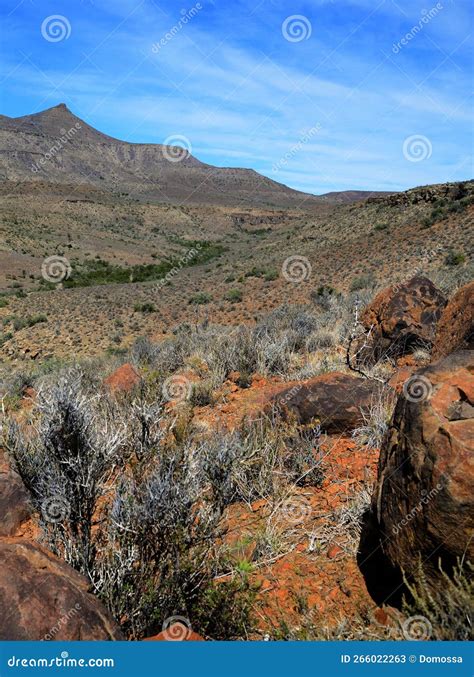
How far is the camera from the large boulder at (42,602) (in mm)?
1853

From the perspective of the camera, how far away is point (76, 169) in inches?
4215

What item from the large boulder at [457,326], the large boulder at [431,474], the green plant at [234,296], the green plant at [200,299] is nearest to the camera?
the large boulder at [431,474]

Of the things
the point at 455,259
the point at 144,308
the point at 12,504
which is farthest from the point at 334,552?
the point at 144,308

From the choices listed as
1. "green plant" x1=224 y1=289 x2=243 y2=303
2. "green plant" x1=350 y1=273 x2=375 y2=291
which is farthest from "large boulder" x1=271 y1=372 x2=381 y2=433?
"green plant" x1=224 y1=289 x2=243 y2=303

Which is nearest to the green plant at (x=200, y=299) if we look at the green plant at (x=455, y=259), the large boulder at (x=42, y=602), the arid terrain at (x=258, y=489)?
the green plant at (x=455, y=259)

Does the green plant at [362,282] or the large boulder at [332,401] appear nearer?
the large boulder at [332,401]

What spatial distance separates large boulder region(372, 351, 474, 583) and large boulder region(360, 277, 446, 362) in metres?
3.91

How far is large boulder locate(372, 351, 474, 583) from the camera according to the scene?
2197mm

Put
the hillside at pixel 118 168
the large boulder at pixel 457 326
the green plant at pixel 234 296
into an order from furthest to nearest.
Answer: the hillside at pixel 118 168, the green plant at pixel 234 296, the large boulder at pixel 457 326

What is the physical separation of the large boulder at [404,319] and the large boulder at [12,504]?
4421 mm

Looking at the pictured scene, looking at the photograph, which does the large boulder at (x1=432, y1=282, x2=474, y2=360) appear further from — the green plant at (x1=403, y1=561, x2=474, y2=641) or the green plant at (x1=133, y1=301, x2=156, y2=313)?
the green plant at (x1=133, y1=301, x2=156, y2=313)

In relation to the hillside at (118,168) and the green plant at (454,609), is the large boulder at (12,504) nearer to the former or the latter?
the green plant at (454,609)

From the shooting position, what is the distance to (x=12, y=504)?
3662mm

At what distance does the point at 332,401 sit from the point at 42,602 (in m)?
3.07
